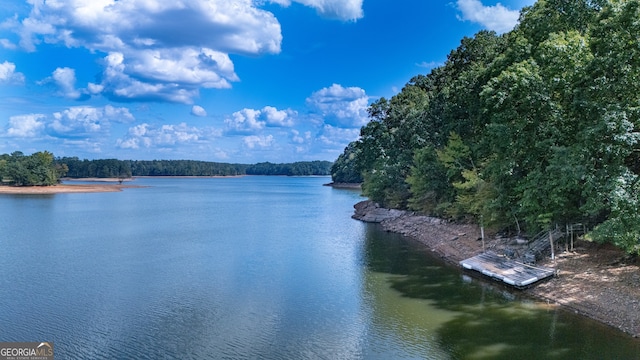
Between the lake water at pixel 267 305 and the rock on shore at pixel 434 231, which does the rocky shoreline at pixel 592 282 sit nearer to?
the rock on shore at pixel 434 231

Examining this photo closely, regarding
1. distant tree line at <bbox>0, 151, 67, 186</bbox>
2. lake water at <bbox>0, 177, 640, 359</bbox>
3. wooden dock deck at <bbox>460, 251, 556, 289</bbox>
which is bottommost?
lake water at <bbox>0, 177, 640, 359</bbox>

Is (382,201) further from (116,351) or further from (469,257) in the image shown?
(116,351)

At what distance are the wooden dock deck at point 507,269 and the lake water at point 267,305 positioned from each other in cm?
97

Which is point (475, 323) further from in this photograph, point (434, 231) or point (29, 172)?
point (29, 172)

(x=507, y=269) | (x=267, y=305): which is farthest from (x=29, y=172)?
(x=507, y=269)

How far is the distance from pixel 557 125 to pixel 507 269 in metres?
8.27

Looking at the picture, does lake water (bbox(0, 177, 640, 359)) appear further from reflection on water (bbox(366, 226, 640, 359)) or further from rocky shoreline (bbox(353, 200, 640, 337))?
rocky shoreline (bbox(353, 200, 640, 337))

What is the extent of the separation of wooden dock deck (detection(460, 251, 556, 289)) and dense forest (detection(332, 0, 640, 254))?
258cm

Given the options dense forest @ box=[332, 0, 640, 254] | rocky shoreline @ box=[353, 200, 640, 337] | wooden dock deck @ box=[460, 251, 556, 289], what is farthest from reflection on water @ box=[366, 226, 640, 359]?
dense forest @ box=[332, 0, 640, 254]

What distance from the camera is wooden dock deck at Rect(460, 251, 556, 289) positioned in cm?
2323

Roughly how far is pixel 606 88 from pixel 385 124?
39.9 m

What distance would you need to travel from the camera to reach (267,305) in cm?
2162

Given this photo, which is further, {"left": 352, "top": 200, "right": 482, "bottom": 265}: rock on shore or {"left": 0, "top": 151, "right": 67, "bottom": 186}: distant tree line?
{"left": 0, "top": 151, "right": 67, "bottom": 186}: distant tree line

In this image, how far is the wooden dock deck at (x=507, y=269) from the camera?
23.2 metres
